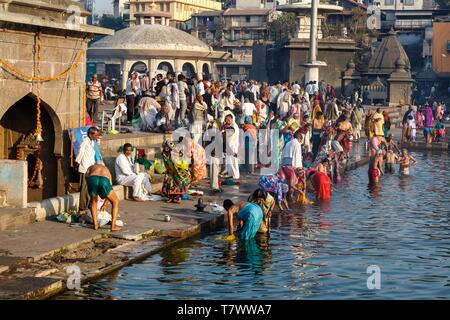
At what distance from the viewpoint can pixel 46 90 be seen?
18078 mm

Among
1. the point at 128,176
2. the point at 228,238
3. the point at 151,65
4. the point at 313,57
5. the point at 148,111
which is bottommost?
the point at 228,238

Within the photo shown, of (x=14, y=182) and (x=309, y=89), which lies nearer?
(x=14, y=182)

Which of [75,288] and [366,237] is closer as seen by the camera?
[75,288]

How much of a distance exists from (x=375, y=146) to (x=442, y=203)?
4.15 meters

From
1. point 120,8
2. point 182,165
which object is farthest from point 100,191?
point 120,8

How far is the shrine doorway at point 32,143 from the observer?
736 inches

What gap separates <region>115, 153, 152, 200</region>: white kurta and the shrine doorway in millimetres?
1292

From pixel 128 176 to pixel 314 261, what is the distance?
5.15 metres

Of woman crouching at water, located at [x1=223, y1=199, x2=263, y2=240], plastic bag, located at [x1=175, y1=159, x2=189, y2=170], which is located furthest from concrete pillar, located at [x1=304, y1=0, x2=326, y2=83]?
woman crouching at water, located at [x1=223, y1=199, x2=263, y2=240]

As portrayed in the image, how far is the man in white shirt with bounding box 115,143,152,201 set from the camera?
1873 centimetres

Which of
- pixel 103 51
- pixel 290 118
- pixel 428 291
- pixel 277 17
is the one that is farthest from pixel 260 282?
pixel 277 17

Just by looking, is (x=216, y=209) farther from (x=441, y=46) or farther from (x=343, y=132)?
(x=441, y=46)

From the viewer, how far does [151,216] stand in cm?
1734
